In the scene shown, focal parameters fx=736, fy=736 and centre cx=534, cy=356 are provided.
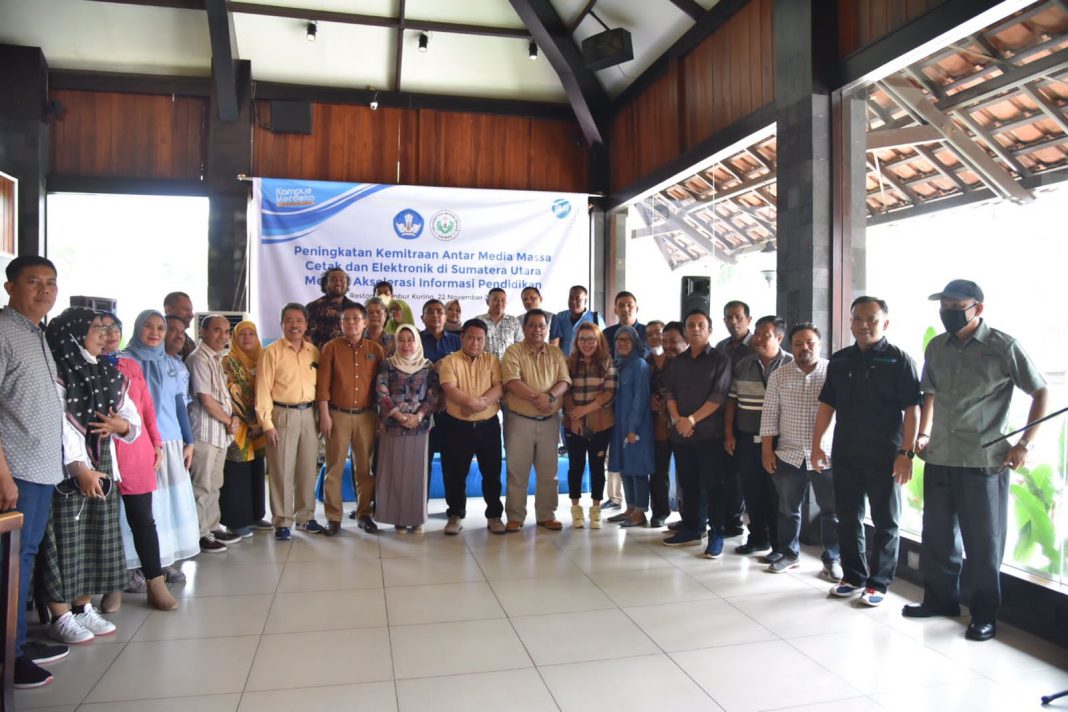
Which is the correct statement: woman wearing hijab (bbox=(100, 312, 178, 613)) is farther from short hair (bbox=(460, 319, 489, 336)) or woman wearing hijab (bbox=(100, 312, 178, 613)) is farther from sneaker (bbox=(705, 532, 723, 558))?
sneaker (bbox=(705, 532, 723, 558))

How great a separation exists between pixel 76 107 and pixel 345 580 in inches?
221

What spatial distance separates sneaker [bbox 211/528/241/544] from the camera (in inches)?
172

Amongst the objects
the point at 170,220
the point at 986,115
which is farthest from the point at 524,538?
the point at 170,220

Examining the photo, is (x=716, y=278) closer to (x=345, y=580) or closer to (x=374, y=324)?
(x=374, y=324)

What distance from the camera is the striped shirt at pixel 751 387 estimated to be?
4098mm

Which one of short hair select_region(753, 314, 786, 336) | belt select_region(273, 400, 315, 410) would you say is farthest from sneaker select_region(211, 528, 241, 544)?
short hair select_region(753, 314, 786, 336)

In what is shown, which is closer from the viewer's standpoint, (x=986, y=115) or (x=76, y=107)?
(x=986, y=115)

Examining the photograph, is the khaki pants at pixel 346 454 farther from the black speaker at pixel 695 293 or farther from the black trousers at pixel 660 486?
the black speaker at pixel 695 293

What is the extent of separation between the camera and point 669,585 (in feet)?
11.9

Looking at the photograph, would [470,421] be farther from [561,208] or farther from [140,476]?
[561,208]

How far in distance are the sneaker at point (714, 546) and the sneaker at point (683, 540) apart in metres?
0.20

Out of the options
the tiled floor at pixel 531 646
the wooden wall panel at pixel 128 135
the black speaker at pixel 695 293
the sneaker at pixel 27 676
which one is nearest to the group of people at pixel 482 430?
the sneaker at pixel 27 676

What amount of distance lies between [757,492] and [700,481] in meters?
0.42

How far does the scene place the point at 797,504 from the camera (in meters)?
3.87
